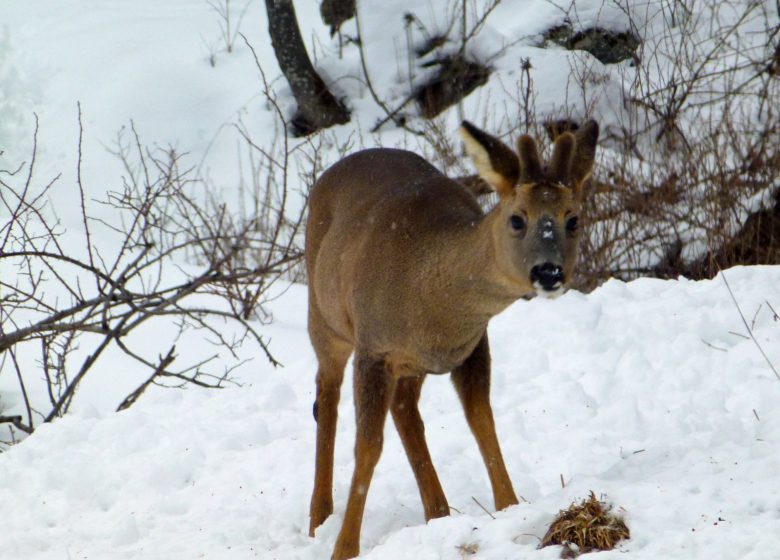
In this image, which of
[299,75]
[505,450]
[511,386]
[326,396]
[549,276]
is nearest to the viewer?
[549,276]

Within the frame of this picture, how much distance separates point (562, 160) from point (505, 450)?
6.97 feet

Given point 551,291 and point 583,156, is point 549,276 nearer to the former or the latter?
point 551,291

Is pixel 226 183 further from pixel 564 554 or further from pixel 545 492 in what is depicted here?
pixel 564 554

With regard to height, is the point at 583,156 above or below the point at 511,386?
above

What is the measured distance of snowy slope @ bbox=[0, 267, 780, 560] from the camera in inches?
172

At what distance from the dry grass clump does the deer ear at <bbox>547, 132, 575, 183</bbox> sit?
4.29 ft

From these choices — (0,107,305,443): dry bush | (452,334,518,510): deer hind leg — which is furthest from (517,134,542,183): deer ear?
(0,107,305,443): dry bush

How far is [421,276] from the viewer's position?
4930 mm

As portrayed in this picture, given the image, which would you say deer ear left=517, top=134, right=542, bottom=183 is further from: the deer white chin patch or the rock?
the rock

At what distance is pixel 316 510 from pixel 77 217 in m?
13.1

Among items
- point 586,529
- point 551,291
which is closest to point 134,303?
point 551,291

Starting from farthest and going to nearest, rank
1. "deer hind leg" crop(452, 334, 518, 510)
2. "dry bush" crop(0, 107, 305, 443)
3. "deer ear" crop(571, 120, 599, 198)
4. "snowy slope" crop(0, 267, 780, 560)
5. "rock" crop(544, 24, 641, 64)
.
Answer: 1. "rock" crop(544, 24, 641, 64)
2. "dry bush" crop(0, 107, 305, 443)
3. "deer hind leg" crop(452, 334, 518, 510)
4. "deer ear" crop(571, 120, 599, 198)
5. "snowy slope" crop(0, 267, 780, 560)

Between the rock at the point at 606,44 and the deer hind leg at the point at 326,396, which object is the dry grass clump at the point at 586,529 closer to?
the deer hind leg at the point at 326,396

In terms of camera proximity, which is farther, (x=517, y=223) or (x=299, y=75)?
(x=299, y=75)
